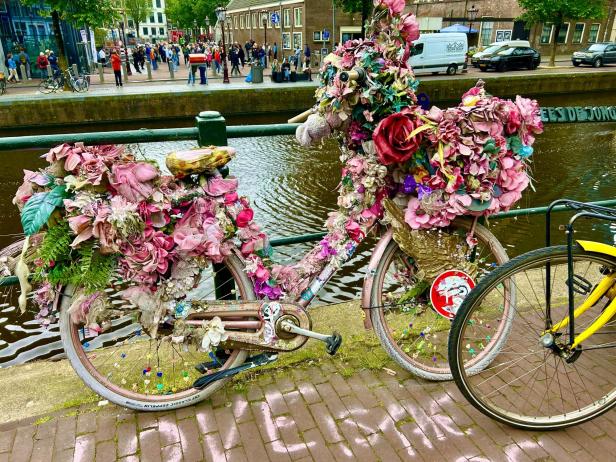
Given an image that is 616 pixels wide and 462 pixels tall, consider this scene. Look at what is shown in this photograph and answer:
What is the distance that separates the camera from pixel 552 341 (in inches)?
85.4

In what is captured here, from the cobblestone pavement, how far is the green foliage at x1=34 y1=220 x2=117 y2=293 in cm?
69

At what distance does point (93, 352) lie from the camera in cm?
276

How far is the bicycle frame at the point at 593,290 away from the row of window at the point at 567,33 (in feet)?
138

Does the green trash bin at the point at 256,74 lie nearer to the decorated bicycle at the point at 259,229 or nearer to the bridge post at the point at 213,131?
the bridge post at the point at 213,131

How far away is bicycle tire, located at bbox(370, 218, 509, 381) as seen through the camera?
2412mm

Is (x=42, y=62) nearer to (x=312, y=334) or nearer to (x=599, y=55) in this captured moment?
(x=312, y=334)

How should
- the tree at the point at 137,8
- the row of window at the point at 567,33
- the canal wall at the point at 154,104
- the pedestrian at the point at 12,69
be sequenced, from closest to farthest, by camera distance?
the canal wall at the point at 154,104 < the pedestrian at the point at 12,69 < the row of window at the point at 567,33 < the tree at the point at 137,8

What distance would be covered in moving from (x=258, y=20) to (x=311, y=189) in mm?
45351

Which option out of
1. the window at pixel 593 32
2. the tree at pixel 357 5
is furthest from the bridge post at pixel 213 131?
the window at pixel 593 32

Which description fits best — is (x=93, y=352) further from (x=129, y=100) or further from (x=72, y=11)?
(x=72, y=11)

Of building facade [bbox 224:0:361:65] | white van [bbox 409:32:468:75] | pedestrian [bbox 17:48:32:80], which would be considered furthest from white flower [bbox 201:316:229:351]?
building facade [bbox 224:0:361:65]

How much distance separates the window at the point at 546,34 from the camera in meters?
37.2

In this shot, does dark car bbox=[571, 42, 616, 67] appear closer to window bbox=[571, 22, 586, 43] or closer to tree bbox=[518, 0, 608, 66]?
tree bbox=[518, 0, 608, 66]

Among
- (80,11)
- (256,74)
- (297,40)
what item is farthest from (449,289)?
(297,40)
